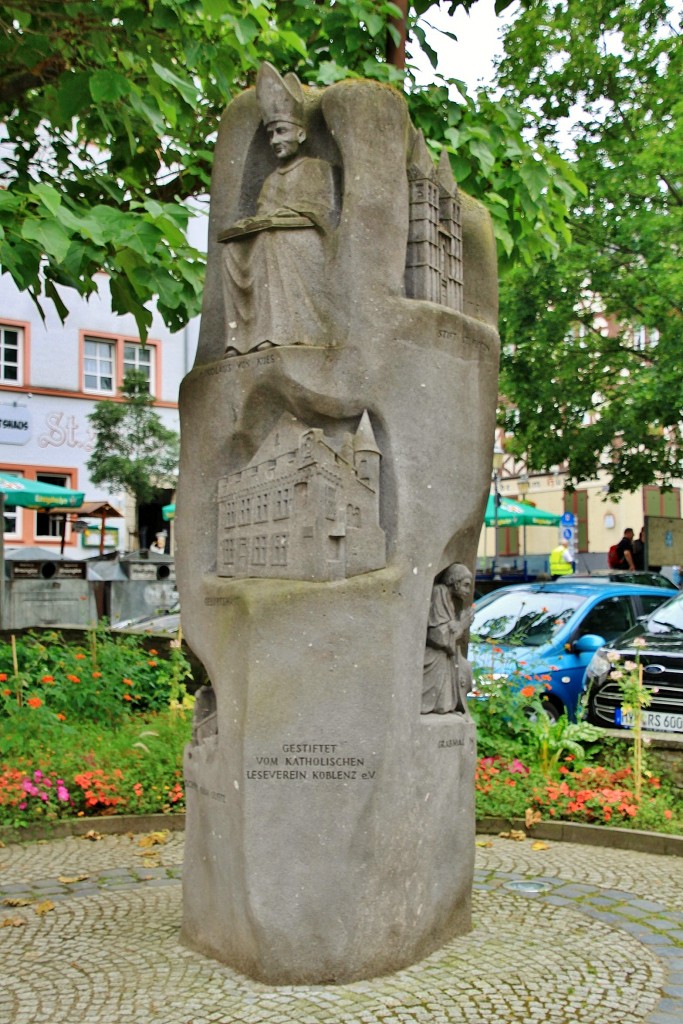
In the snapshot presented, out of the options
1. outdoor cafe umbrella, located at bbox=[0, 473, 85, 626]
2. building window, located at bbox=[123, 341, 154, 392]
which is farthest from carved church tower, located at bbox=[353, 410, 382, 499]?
building window, located at bbox=[123, 341, 154, 392]

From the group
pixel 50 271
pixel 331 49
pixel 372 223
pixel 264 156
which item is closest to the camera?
pixel 372 223

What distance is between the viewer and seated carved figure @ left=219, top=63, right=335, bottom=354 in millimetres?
5156

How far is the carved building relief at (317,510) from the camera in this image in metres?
4.96

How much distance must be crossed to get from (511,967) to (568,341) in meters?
18.8

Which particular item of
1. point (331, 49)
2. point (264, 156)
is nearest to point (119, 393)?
point (331, 49)

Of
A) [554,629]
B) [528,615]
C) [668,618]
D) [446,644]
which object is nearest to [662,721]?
[668,618]

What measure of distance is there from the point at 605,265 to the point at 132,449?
12974 mm

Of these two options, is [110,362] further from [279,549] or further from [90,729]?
[279,549]

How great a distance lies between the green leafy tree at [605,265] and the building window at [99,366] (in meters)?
14.8

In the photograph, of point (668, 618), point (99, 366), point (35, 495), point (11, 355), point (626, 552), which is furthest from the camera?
point (99, 366)

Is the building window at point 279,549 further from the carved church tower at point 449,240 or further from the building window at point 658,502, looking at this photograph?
the building window at point 658,502

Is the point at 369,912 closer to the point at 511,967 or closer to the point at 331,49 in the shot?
the point at 511,967

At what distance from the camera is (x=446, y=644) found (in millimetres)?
5328

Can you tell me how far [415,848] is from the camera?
16.4ft
